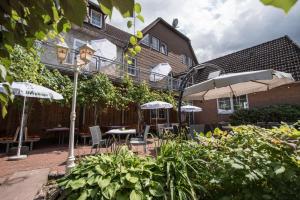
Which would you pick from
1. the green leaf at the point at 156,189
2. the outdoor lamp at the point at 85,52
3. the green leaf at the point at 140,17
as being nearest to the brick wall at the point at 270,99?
the outdoor lamp at the point at 85,52

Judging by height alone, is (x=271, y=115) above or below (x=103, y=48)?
below

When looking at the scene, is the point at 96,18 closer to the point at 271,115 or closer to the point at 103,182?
the point at 271,115

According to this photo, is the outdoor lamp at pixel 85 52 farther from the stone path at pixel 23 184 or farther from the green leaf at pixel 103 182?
the green leaf at pixel 103 182

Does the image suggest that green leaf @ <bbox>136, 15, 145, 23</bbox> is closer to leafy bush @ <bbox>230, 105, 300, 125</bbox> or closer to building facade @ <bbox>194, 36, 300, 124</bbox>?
leafy bush @ <bbox>230, 105, 300, 125</bbox>

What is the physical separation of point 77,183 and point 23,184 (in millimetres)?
2459

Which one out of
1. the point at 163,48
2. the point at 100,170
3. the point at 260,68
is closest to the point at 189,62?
the point at 163,48

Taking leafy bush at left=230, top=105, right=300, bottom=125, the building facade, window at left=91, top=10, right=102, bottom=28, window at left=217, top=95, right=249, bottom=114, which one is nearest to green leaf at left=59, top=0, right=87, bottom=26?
leafy bush at left=230, top=105, right=300, bottom=125

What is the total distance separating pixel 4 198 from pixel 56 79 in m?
6.44

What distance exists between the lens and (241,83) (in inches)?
266

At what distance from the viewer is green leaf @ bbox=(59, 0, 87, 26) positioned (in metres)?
0.71

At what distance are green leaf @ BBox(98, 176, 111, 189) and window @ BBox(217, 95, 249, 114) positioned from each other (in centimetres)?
1497

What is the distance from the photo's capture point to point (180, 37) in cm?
2331

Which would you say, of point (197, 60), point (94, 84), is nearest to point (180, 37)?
point (197, 60)

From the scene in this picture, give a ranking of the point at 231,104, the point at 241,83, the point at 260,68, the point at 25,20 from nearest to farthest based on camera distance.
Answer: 1. the point at 25,20
2. the point at 241,83
3. the point at 260,68
4. the point at 231,104
